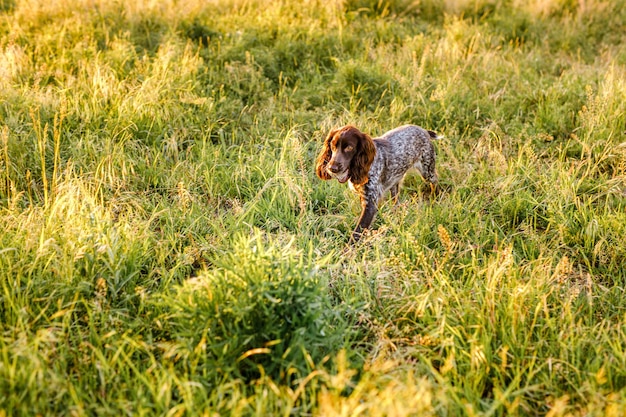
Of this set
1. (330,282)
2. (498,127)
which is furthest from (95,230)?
(498,127)

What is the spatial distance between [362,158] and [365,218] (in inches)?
19.8

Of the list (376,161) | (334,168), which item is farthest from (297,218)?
(376,161)

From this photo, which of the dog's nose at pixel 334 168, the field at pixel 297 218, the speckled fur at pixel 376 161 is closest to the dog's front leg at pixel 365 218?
the speckled fur at pixel 376 161

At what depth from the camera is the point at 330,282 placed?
364 centimetres

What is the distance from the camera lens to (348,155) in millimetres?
4125

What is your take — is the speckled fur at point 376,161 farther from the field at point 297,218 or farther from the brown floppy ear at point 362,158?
the field at point 297,218

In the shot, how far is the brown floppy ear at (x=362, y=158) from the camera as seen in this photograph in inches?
163

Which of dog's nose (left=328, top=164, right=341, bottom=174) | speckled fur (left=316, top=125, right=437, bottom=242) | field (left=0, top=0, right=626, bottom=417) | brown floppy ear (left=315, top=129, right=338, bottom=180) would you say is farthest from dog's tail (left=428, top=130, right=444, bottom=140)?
dog's nose (left=328, top=164, right=341, bottom=174)

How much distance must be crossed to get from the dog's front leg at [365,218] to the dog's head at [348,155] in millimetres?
253

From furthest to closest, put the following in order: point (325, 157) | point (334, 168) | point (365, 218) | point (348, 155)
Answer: point (365, 218) < point (325, 157) < point (348, 155) < point (334, 168)

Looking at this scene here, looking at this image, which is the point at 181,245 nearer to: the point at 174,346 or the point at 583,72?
the point at 174,346

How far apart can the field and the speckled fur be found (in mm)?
225

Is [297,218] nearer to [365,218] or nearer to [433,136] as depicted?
[365,218]

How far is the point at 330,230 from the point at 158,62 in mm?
3209
